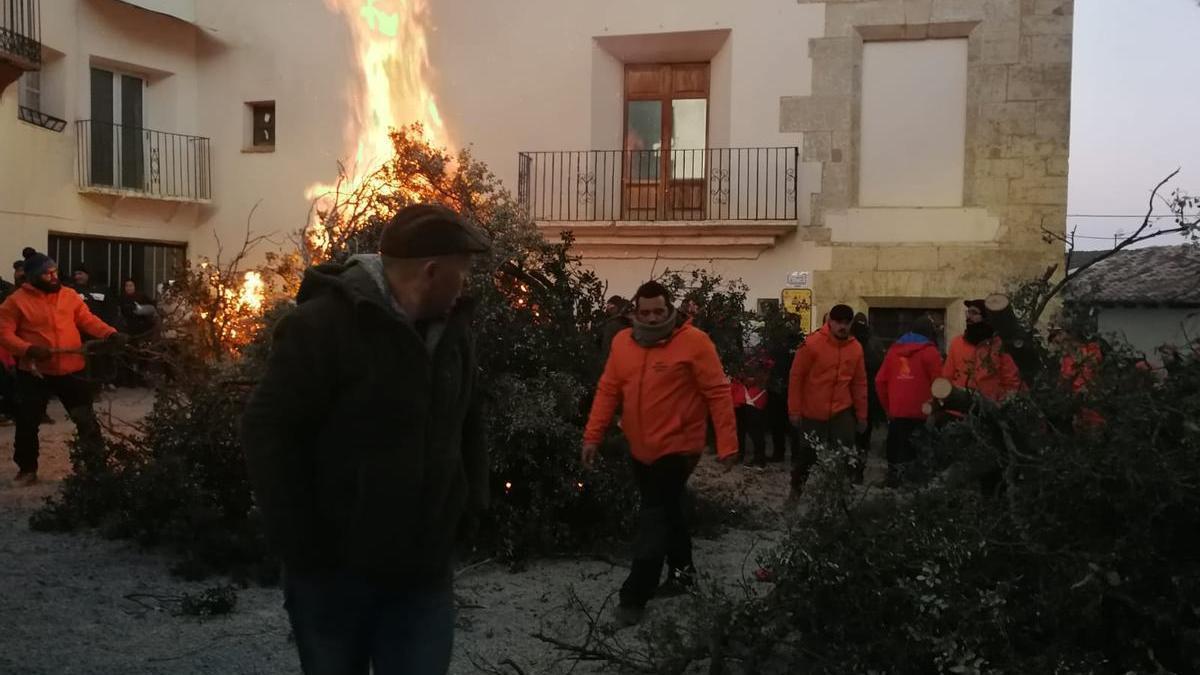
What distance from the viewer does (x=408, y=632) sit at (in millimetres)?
2566

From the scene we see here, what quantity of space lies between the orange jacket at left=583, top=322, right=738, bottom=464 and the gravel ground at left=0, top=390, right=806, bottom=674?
68 cm

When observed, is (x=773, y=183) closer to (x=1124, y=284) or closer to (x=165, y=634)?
(x=1124, y=284)

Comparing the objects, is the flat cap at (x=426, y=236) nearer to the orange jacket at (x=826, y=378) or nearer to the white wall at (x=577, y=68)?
the orange jacket at (x=826, y=378)

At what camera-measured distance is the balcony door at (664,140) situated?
1580cm

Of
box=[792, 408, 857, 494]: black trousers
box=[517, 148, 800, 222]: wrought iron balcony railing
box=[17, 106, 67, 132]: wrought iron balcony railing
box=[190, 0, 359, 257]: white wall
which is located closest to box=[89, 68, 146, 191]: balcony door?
box=[17, 106, 67, 132]: wrought iron balcony railing

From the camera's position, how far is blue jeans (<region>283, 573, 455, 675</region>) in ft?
8.21

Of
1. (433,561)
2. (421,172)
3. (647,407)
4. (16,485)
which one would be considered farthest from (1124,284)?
(433,561)

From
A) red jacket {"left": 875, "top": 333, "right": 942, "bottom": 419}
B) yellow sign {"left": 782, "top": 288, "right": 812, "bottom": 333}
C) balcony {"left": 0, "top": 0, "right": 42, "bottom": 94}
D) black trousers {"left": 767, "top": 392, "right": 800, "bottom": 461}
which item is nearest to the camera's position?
red jacket {"left": 875, "top": 333, "right": 942, "bottom": 419}

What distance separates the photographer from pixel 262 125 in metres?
17.3

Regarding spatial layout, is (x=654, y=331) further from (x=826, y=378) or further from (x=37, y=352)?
(x=37, y=352)

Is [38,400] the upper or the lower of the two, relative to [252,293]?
lower

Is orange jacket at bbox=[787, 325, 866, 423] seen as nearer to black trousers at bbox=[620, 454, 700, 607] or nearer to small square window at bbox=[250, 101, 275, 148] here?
black trousers at bbox=[620, 454, 700, 607]

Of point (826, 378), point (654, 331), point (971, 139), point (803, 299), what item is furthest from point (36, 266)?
point (971, 139)

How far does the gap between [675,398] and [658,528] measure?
657mm
